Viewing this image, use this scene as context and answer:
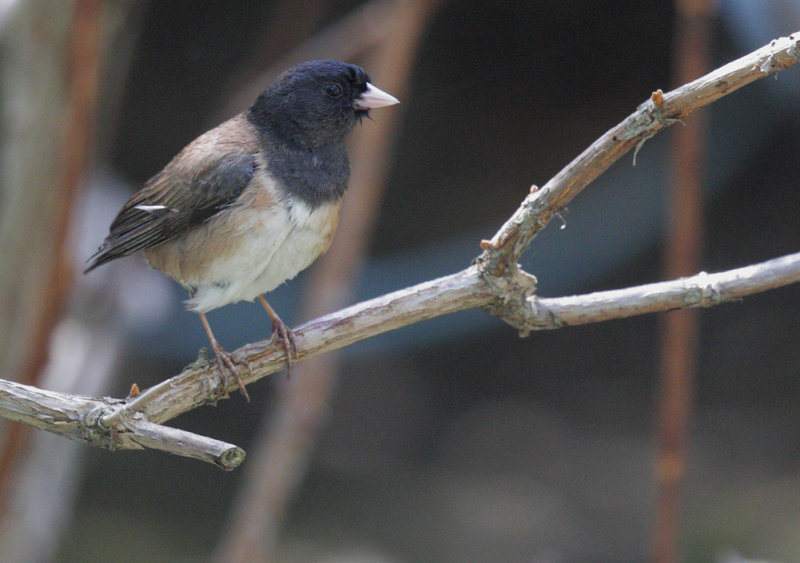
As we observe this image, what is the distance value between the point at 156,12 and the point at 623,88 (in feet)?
8.21

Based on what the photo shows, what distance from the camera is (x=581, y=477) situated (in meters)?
4.30

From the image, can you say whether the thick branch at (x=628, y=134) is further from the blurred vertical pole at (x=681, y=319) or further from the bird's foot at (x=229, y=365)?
the blurred vertical pole at (x=681, y=319)

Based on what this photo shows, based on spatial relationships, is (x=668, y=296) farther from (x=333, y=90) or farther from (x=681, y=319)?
(x=333, y=90)

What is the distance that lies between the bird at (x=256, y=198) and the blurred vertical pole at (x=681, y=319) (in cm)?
87

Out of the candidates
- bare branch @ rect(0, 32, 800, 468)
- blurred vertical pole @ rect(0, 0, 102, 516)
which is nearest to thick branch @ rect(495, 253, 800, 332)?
bare branch @ rect(0, 32, 800, 468)

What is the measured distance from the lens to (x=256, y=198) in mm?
2010

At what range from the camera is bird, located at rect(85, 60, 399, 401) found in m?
2.00

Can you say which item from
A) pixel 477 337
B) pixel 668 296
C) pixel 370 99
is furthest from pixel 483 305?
pixel 477 337

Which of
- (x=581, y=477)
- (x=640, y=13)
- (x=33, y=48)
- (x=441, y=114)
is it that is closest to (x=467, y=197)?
(x=441, y=114)

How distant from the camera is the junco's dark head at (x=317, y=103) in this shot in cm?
218

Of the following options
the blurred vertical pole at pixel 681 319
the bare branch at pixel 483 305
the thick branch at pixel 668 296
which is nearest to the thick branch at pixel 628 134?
the bare branch at pixel 483 305

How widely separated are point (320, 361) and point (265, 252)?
0.83m

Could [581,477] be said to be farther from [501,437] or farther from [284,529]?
[284,529]

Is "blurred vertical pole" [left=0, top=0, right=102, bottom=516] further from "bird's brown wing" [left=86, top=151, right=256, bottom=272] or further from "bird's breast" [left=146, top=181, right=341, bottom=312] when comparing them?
"bird's breast" [left=146, top=181, right=341, bottom=312]
